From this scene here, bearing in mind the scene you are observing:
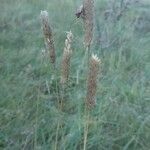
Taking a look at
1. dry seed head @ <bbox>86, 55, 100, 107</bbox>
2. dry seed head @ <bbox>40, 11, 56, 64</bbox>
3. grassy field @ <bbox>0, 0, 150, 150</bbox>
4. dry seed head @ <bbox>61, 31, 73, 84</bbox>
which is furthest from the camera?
grassy field @ <bbox>0, 0, 150, 150</bbox>

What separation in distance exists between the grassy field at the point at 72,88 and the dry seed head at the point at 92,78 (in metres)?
0.29

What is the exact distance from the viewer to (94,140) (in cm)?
228

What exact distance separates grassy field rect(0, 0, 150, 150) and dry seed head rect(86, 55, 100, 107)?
0.96 ft

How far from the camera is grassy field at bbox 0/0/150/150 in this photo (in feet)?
7.68

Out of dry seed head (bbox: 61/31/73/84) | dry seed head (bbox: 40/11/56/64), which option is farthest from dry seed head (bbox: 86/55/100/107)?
dry seed head (bbox: 40/11/56/64)

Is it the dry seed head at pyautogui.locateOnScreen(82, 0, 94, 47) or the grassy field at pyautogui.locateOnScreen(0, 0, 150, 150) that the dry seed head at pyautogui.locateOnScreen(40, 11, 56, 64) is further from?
the grassy field at pyautogui.locateOnScreen(0, 0, 150, 150)

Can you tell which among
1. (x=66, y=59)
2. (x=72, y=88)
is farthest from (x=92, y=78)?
(x=72, y=88)

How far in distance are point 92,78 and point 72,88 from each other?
5.34 ft

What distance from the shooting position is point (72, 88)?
2867 millimetres

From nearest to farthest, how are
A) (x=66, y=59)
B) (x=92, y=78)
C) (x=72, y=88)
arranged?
(x=92, y=78), (x=66, y=59), (x=72, y=88)

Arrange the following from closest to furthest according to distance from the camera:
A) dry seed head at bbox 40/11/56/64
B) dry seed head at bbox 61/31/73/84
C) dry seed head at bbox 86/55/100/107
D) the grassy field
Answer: dry seed head at bbox 86/55/100/107 < dry seed head at bbox 61/31/73/84 < dry seed head at bbox 40/11/56/64 < the grassy field

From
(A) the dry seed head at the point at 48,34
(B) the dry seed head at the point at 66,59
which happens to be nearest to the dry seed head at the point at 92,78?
(B) the dry seed head at the point at 66,59

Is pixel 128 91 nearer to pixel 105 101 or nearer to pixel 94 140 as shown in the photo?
pixel 105 101

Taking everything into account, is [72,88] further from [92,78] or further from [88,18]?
[92,78]
